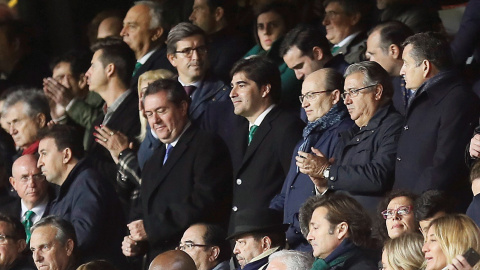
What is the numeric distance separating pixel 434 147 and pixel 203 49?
274cm

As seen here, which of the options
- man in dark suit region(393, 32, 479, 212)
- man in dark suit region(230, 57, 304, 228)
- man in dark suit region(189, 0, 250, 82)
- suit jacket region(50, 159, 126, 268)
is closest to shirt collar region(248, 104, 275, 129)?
man in dark suit region(230, 57, 304, 228)

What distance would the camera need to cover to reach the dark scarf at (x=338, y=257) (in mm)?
7141

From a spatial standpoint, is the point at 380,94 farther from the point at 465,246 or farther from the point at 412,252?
the point at 465,246

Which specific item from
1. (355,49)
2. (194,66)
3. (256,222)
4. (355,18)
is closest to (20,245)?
(194,66)

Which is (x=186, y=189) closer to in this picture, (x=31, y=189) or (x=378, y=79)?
(x=31, y=189)

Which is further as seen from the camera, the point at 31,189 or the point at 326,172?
the point at 31,189

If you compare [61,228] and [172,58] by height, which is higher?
[172,58]

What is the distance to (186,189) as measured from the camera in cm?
883

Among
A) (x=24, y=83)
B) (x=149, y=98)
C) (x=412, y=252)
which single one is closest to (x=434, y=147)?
(x=412, y=252)

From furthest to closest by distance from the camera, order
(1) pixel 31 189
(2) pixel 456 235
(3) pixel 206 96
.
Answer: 1. (3) pixel 206 96
2. (1) pixel 31 189
3. (2) pixel 456 235

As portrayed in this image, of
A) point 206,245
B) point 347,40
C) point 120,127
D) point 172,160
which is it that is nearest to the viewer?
point 206,245

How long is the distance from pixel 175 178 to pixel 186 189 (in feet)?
0.39

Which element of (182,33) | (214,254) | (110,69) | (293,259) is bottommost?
(214,254)

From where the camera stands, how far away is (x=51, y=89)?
11.0 meters
